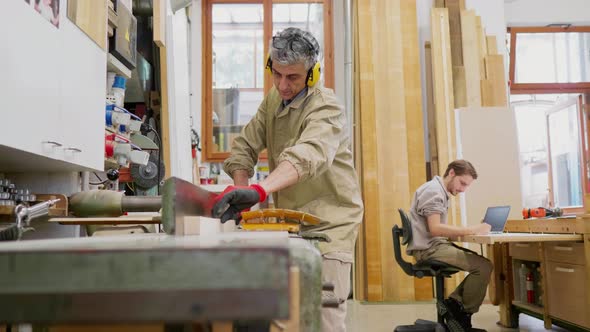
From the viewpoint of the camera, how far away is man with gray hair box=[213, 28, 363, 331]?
1.61 metres

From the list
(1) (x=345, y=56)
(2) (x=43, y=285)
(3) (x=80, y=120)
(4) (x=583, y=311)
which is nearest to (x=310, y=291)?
(2) (x=43, y=285)

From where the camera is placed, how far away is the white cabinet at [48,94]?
1.51 metres

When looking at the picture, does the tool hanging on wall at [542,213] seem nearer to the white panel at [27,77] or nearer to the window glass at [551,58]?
the window glass at [551,58]

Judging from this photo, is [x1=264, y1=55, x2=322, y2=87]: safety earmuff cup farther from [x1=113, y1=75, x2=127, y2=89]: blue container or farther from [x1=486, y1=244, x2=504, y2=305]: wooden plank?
[x1=486, y1=244, x2=504, y2=305]: wooden plank

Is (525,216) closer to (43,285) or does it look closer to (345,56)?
(345,56)

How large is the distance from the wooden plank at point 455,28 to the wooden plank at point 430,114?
Result: 22 cm

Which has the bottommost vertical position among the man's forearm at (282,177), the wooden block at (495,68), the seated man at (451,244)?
the seated man at (451,244)

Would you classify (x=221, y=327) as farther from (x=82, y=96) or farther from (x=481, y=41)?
(x=481, y=41)

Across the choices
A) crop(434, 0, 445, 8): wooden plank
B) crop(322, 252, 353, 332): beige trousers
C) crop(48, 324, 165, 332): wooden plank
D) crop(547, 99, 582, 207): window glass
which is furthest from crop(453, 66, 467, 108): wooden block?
crop(48, 324, 165, 332): wooden plank

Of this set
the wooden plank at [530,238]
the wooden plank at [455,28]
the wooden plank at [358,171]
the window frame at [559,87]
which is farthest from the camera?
the window frame at [559,87]

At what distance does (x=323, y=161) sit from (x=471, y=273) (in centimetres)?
206

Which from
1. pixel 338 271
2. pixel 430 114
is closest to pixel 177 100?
pixel 338 271

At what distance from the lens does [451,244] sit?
3439 millimetres

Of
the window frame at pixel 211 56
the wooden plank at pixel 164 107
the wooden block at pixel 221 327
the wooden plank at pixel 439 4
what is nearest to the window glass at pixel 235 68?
the window frame at pixel 211 56
